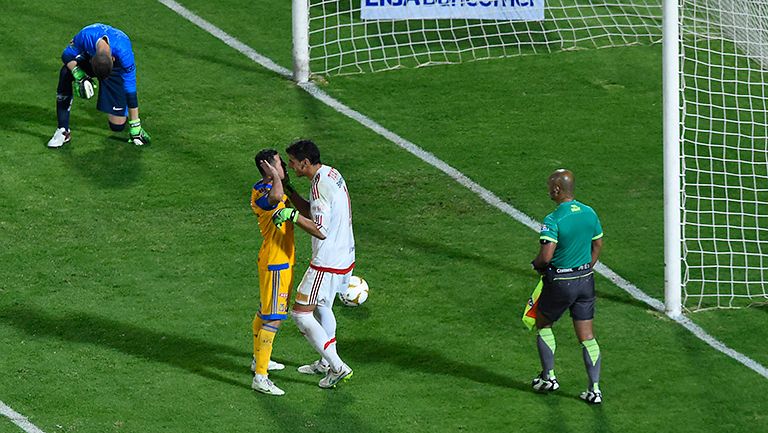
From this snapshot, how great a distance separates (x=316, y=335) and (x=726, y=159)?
20.6 ft

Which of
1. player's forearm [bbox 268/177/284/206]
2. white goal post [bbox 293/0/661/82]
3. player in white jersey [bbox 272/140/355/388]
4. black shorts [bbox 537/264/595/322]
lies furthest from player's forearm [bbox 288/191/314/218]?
white goal post [bbox 293/0/661/82]

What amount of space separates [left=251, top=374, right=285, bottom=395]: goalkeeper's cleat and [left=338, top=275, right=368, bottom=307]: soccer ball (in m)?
1.30

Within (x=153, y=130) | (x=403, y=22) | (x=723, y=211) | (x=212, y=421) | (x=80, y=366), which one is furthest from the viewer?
(x=403, y=22)

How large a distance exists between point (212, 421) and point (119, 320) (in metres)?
1.86

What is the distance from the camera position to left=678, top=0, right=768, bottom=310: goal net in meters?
13.0

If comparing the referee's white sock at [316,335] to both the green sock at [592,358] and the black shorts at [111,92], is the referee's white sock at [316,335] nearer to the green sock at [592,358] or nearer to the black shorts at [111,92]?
the green sock at [592,358]

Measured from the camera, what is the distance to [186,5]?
18.2 meters

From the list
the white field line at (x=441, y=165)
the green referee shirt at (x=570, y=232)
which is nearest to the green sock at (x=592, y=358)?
the green referee shirt at (x=570, y=232)

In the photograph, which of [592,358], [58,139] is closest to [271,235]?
[592,358]

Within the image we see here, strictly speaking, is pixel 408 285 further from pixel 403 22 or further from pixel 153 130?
pixel 403 22

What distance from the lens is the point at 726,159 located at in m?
15.1

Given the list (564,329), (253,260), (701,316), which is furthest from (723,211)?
(253,260)

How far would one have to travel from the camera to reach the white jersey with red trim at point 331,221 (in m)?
10.4

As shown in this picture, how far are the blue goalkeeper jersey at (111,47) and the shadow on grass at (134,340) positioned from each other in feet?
11.3
